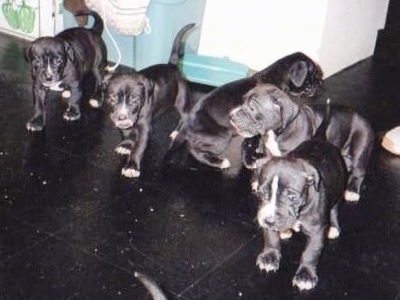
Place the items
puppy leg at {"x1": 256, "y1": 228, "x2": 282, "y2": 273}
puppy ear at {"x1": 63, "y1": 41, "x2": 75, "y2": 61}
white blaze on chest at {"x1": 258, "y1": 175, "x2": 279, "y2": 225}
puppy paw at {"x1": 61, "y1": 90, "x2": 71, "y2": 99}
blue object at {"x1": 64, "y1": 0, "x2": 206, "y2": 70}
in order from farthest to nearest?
1. blue object at {"x1": 64, "y1": 0, "x2": 206, "y2": 70}
2. puppy paw at {"x1": 61, "y1": 90, "x2": 71, "y2": 99}
3. puppy ear at {"x1": 63, "y1": 41, "x2": 75, "y2": 61}
4. puppy leg at {"x1": 256, "y1": 228, "x2": 282, "y2": 273}
5. white blaze on chest at {"x1": 258, "y1": 175, "x2": 279, "y2": 225}

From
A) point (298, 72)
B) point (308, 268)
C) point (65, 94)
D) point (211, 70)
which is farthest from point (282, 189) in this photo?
point (211, 70)

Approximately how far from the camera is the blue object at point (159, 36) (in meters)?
4.69

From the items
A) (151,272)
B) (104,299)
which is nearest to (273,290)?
(151,272)

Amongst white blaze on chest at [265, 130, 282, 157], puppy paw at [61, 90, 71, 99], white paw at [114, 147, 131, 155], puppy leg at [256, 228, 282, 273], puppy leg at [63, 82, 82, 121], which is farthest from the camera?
puppy paw at [61, 90, 71, 99]

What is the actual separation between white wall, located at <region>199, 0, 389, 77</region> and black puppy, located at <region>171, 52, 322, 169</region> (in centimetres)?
125

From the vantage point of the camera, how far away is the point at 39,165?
133 inches

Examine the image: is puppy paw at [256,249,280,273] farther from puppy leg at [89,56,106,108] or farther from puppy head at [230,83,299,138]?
puppy leg at [89,56,106,108]

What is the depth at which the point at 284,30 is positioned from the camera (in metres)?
4.91

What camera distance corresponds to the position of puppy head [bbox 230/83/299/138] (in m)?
2.85

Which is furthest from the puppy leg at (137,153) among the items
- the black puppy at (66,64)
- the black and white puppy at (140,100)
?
the black puppy at (66,64)

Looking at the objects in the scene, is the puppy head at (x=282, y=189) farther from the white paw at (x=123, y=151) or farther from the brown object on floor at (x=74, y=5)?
the brown object on floor at (x=74, y=5)

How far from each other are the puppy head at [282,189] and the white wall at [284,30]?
8.97 feet

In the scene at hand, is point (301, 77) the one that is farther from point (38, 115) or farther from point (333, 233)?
point (38, 115)

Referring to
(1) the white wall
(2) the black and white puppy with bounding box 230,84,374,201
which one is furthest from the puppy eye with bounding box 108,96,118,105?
(1) the white wall
